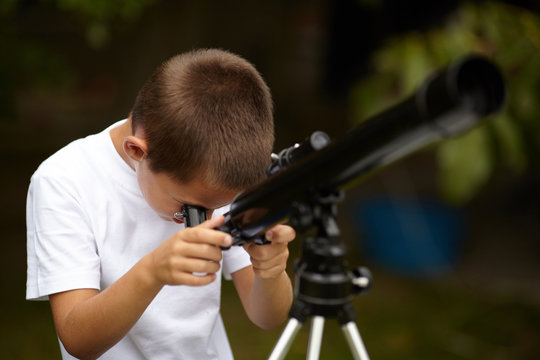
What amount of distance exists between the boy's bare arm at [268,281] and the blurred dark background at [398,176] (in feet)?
2.52

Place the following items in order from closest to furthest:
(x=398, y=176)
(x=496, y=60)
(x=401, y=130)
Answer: (x=401, y=130), (x=496, y=60), (x=398, y=176)

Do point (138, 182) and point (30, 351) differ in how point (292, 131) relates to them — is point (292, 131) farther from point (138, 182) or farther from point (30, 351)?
point (138, 182)

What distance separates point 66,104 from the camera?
7535mm

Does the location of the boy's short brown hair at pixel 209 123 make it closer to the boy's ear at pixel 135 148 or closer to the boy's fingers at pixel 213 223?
the boy's ear at pixel 135 148

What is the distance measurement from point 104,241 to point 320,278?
56 centimetres

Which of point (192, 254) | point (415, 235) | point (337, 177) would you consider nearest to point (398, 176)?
point (415, 235)

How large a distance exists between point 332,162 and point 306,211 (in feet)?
0.30

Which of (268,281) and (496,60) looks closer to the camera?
(268,281)

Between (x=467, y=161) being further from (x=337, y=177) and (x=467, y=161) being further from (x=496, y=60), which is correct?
(x=337, y=177)

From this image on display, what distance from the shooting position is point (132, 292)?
1.00 metres

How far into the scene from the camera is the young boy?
101cm

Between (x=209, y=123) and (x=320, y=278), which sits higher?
(x=209, y=123)

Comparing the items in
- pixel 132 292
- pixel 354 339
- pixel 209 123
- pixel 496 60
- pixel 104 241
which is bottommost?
pixel 354 339

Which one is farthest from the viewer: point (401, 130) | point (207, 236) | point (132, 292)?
point (132, 292)
